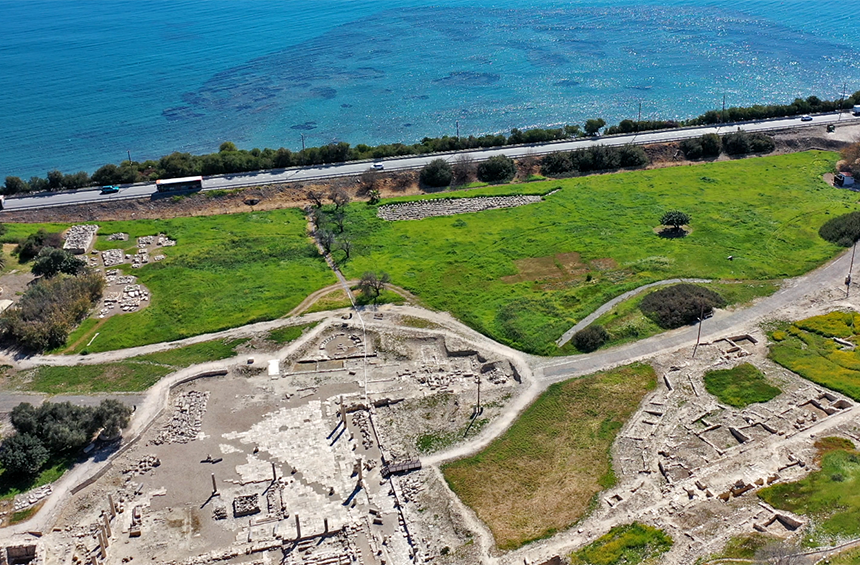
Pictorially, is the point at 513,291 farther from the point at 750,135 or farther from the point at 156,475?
the point at 750,135

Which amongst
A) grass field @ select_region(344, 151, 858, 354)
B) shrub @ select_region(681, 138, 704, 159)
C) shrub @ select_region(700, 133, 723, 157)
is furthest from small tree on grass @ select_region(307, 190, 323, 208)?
shrub @ select_region(700, 133, 723, 157)

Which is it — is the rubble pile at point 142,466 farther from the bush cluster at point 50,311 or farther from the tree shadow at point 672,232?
the tree shadow at point 672,232

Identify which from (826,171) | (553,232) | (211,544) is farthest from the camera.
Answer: (826,171)

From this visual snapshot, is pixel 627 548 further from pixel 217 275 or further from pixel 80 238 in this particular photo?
pixel 80 238

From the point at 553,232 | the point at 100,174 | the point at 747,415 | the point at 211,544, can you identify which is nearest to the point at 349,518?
the point at 211,544

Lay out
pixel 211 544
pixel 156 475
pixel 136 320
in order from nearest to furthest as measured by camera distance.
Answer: pixel 211 544, pixel 156 475, pixel 136 320

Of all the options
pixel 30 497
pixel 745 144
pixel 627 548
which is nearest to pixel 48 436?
pixel 30 497
